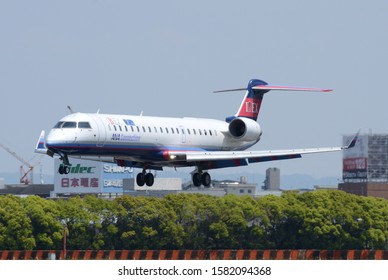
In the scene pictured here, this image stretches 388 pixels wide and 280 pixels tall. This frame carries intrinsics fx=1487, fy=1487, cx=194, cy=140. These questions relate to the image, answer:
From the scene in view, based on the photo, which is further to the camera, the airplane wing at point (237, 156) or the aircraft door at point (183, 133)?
the aircraft door at point (183, 133)

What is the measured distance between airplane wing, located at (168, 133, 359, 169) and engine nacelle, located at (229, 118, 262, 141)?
1949mm

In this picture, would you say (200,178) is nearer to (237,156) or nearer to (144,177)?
(237,156)

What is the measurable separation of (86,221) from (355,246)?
2821 cm

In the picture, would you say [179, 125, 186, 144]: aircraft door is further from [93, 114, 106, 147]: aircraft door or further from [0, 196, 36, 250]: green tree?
[0, 196, 36, 250]: green tree

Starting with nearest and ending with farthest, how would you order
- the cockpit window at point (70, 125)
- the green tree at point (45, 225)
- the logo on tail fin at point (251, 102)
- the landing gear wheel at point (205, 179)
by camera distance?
the cockpit window at point (70, 125), the landing gear wheel at point (205, 179), the logo on tail fin at point (251, 102), the green tree at point (45, 225)

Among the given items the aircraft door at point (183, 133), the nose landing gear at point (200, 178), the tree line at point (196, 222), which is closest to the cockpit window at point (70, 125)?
the aircraft door at point (183, 133)

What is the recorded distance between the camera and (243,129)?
318 feet

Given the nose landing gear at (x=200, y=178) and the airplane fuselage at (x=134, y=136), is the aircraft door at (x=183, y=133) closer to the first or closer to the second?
the airplane fuselage at (x=134, y=136)

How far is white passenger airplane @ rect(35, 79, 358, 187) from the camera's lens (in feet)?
277

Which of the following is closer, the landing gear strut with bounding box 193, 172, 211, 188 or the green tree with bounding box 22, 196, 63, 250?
the landing gear strut with bounding box 193, 172, 211, 188

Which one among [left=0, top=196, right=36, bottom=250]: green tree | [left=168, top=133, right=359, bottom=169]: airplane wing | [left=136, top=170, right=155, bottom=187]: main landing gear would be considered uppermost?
[left=168, top=133, right=359, bottom=169]: airplane wing

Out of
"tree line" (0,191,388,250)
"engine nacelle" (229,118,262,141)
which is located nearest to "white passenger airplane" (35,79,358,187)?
"engine nacelle" (229,118,262,141)

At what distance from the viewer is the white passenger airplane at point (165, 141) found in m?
84.4
